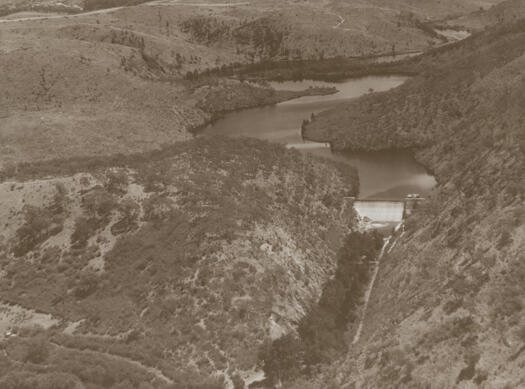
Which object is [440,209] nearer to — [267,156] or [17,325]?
[267,156]

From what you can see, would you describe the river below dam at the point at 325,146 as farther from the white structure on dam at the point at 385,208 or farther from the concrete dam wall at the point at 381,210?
the concrete dam wall at the point at 381,210

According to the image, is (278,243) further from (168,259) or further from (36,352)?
(36,352)

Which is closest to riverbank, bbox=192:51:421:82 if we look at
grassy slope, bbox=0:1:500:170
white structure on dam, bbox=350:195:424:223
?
grassy slope, bbox=0:1:500:170

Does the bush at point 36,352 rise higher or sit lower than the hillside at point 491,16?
lower

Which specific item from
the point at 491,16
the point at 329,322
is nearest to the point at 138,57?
the point at 329,322

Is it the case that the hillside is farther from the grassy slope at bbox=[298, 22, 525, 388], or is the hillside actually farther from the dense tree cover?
the dense tree cover

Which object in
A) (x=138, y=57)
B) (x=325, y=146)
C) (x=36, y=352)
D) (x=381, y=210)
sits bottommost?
(x=325, y=146)

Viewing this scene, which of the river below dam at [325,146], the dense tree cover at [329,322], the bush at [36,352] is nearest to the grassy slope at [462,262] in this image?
the dense tree cover at [329,322]
